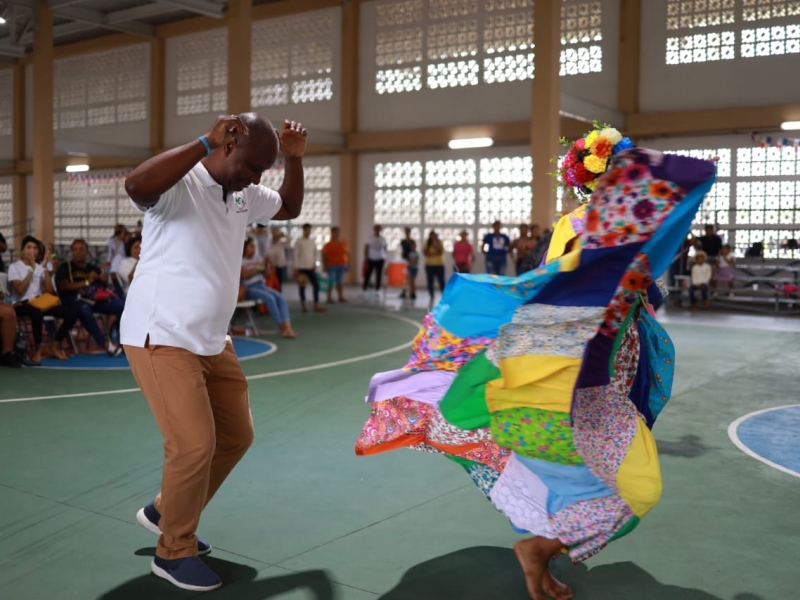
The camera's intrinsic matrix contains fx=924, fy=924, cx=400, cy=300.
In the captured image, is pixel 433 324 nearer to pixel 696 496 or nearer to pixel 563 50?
pixel 696 496

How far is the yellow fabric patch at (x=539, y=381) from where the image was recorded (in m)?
3.37

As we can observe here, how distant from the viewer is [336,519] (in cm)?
448

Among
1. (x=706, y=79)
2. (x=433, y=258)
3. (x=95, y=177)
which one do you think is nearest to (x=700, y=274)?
(x=433, y=258)

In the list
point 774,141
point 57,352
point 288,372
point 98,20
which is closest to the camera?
point 288,372

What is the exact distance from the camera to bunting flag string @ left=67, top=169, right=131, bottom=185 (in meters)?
30.4

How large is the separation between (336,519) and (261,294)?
8.28 metres

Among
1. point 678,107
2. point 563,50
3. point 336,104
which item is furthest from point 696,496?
point 336,104

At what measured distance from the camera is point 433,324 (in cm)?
373

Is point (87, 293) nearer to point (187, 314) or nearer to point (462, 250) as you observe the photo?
point (187, 314)

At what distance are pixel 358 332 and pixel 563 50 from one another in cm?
1245

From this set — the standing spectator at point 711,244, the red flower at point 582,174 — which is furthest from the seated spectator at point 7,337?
the standing spectator at point 711,244

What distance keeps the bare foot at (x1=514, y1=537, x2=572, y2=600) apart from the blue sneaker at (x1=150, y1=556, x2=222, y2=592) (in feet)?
3.90

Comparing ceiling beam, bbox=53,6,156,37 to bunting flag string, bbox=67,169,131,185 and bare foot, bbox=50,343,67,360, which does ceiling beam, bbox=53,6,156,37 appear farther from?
bare foot, bbox=50,343,67,360

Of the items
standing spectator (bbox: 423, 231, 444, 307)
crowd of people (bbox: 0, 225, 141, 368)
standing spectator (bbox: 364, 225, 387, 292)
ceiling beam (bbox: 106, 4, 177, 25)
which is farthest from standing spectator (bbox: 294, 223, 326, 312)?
ceiling beam (bbox: 106, 4, 177, 25)
